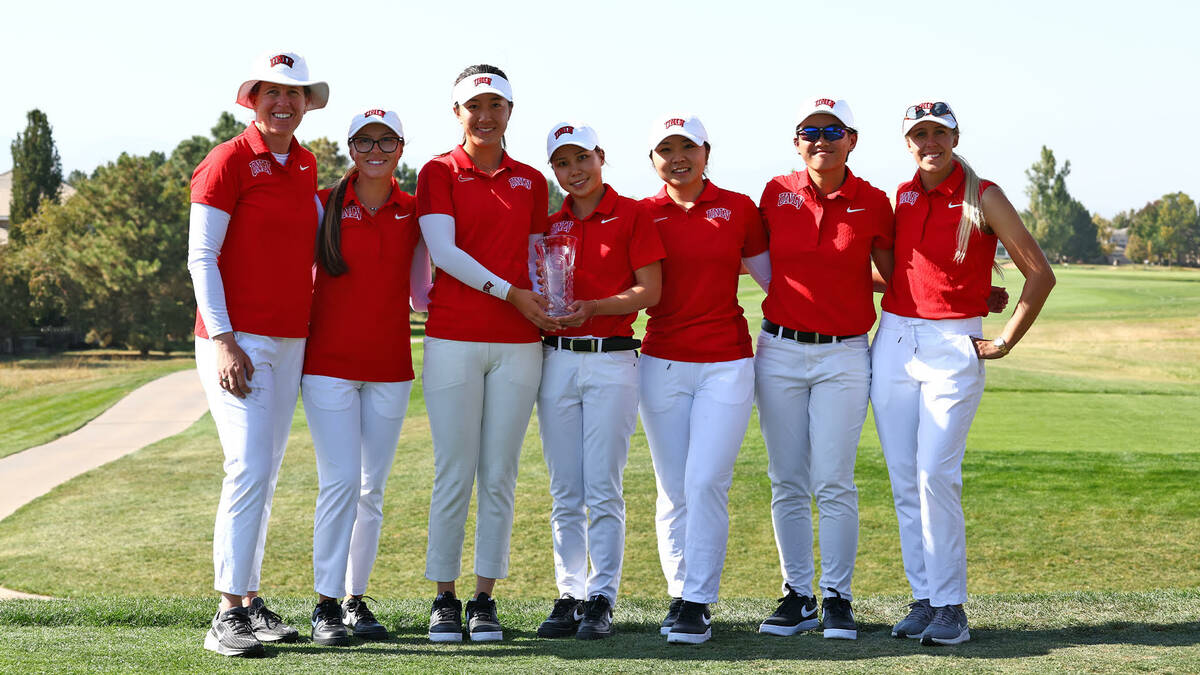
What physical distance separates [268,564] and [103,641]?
4508 mm

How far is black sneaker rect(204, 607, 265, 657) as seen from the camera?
4.55 meters

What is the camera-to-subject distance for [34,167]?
191 ft

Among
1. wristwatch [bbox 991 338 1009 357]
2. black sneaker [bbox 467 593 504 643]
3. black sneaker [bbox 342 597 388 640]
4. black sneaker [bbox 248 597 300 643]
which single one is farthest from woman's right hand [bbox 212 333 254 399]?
wristwatch [bbox 991 338 1009 357]

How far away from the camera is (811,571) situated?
5348mm

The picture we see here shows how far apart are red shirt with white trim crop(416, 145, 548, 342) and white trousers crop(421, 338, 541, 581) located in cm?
8

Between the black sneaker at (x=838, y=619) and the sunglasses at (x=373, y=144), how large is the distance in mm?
2888

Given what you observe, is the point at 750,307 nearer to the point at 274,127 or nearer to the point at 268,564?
the point at 268,564

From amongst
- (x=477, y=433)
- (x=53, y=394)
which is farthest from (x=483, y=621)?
(x=53, y=394)

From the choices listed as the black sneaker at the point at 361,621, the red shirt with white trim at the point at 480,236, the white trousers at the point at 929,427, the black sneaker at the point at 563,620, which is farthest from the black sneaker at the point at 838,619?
the black sneaker at the point at 361,621

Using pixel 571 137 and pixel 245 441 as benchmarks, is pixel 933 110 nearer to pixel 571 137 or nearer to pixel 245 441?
pixel 571 137

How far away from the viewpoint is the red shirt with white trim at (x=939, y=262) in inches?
196

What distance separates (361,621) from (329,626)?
0.70 ft

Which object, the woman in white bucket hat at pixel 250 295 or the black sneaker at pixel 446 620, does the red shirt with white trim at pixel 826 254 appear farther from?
the woman in white bucket hat at pixel 250 295

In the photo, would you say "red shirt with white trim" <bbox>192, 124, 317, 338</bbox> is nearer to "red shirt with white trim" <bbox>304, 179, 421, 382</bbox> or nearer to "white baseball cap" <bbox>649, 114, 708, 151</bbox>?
"red shirt with white trim" <bbox>304, 179, 421, 382</bbox>
